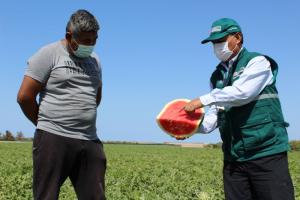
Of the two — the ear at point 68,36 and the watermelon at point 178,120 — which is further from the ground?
the ear at point 68,36

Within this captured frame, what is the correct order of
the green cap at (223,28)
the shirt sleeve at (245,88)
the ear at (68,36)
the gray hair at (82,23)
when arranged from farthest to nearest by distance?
1. the ear at (68,36)
2. the gray hair at (82,23)
3. the green cap at (223,28)
4. the shirt sleeve at (245,88)

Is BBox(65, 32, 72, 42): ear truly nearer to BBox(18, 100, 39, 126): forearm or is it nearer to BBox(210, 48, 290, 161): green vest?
BBox(18, 100, 39, 126): forearm

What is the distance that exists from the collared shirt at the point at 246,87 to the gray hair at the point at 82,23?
3.30ft

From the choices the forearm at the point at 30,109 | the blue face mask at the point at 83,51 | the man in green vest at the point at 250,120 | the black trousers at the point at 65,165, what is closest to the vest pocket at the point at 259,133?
the man in green vest at the point at 250,120

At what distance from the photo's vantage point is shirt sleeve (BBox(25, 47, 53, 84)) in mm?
3871

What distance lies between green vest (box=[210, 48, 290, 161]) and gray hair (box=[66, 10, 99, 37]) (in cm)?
108

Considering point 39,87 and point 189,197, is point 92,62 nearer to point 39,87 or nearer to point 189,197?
point 39,87

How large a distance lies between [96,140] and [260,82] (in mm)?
1370

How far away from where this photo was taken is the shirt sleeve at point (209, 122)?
12.7 feet

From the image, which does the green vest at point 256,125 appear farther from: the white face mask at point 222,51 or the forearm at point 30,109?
the forearm at point 30,109

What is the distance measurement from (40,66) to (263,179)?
1777mm

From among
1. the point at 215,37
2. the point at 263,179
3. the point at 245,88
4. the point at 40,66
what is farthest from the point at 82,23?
the point at 263,179

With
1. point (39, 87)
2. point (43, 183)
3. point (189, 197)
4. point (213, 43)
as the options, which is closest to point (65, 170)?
point (43, 183)

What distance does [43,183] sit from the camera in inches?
155
